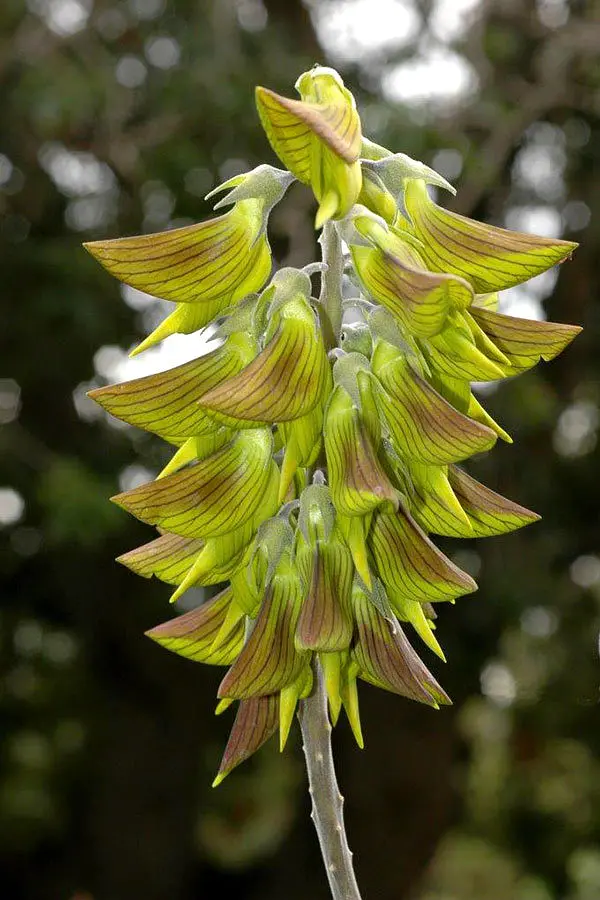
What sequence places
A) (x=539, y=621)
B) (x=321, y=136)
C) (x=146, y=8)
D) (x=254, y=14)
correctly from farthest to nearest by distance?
(x=539, y=621)
(x=254, y=14)
(x=146, y=8)
(x=321, y=136)

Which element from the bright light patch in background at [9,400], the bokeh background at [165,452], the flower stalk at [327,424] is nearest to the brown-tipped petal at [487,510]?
the flower stalk at [327,424]

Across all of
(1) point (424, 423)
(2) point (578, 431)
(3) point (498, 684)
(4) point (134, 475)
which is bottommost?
(3) point (498, 684)

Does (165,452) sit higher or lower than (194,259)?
higher

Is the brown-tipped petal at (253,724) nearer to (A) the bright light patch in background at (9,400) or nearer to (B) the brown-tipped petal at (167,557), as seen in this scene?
(B) the brown-tipped petal at (167,557)

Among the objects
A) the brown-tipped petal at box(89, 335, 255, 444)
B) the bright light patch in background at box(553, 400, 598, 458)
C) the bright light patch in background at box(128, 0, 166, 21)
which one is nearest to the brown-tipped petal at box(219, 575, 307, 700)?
the brown-tipped petal at box(89, 335, 255, 444)

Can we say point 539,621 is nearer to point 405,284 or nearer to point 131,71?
point 131,71

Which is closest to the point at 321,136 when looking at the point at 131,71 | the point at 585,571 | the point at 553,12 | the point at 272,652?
the point at 272,652

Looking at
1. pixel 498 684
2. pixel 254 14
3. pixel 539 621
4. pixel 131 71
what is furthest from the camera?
pixel 498 684
